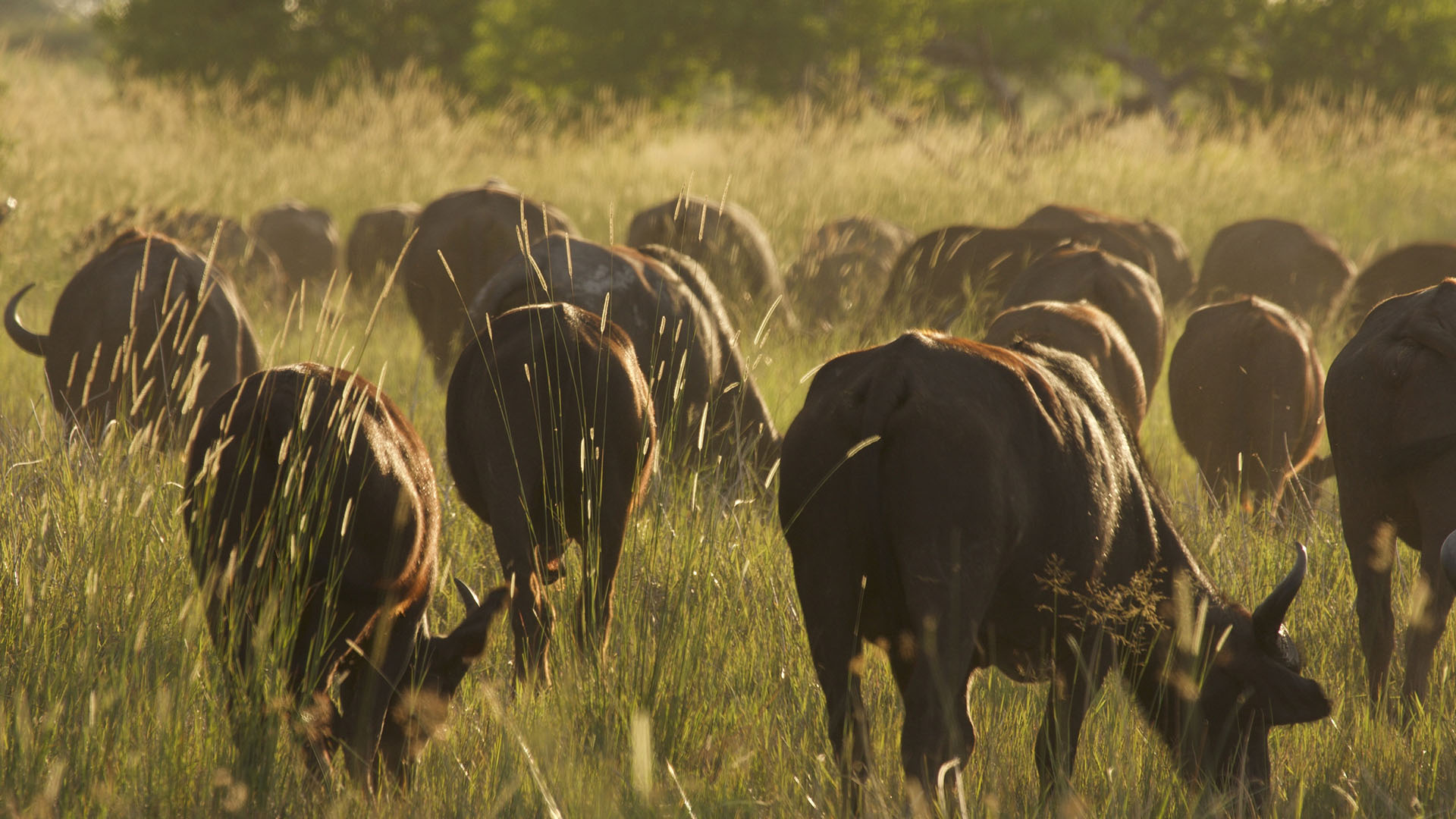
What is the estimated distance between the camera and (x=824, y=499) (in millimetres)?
2918

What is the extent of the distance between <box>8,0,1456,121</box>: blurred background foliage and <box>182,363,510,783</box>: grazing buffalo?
22698 millimetres

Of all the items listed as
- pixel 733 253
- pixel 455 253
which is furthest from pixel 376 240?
pixel 733 253

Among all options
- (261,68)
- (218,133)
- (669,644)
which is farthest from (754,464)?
(261,68)

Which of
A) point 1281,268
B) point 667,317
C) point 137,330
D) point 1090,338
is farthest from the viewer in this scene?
point 1281,268

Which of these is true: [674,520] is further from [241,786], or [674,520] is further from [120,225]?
[120,225]

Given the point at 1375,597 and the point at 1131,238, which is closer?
the point at 1375,597

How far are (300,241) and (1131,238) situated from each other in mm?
7984

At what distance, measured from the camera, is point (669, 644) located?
11.3 feet

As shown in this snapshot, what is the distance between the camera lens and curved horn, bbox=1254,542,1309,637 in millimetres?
3088

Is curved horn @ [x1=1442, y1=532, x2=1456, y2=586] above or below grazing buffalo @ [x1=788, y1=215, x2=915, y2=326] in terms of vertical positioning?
above

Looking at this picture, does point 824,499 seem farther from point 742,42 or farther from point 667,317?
point 742,42

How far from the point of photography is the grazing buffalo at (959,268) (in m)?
9.66

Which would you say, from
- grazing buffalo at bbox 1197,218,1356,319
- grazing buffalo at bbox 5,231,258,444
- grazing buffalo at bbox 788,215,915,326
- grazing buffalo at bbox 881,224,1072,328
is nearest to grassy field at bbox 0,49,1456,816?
grazing buffalo at bbox 5,231,258,444

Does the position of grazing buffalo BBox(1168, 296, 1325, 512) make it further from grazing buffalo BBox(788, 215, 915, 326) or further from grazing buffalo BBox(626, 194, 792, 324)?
grazing buffalo BBox(788, 215, 915, 326)
